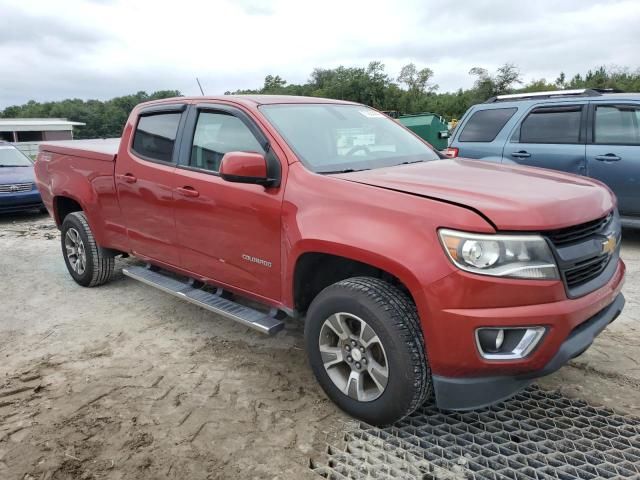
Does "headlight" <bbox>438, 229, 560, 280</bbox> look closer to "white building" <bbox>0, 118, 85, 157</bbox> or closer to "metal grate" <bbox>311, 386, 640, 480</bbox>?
"metal grate" <bbox>311, 386, 640, 480</bbox>

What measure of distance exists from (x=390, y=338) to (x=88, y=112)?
78615 millimetres

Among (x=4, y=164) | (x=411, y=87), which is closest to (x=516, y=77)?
Answer: (x=411, y=87)

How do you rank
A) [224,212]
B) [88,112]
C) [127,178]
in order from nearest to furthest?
1. [224,212]
2. [127,178]
3. [88,112]

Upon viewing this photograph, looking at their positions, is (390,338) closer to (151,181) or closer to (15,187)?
(151,181)

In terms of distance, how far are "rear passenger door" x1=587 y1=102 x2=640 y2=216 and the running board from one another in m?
4.78

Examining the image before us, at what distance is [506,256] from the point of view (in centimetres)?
233

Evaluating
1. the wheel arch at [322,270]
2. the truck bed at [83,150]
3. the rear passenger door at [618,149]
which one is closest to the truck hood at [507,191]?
the wheel arch at [322,270]

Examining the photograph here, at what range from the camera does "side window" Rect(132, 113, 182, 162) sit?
4109 mm

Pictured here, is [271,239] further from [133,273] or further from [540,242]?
[133,273]

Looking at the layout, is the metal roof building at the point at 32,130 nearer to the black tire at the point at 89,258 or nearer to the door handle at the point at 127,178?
the black tire at the point at 89,258

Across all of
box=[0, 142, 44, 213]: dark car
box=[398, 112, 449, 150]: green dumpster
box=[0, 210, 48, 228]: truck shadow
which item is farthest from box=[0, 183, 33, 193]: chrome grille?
box=[398, 112, 449, 150]: green dumpster

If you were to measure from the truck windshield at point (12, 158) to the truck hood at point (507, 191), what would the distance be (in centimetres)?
1017

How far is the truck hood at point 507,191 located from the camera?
2371 millimetres

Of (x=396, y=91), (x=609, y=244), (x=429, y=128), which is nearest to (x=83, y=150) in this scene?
(x=609, y=244)
